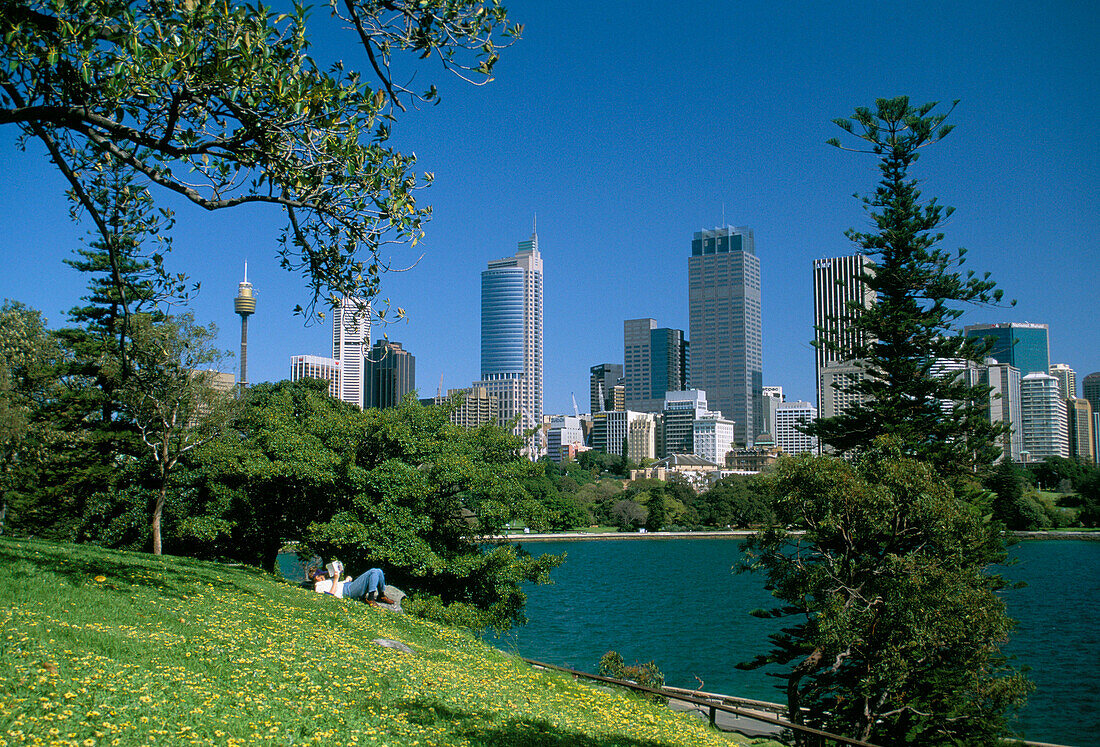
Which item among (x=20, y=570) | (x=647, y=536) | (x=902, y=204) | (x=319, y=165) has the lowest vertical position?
(x=647, y=536)

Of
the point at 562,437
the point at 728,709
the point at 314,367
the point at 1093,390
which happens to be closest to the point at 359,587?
the point at 728,709

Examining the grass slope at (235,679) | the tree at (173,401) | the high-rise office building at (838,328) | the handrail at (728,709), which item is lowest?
the handrail at (728,709)

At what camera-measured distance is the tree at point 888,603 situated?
9062mm

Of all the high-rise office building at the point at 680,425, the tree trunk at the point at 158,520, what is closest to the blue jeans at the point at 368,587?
the tree trunk at the point at 158,520

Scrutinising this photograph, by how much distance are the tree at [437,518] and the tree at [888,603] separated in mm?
5272

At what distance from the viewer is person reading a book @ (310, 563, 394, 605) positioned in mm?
12070

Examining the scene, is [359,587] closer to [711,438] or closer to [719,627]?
[719,627]

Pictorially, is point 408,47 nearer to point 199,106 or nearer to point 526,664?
point 199,106

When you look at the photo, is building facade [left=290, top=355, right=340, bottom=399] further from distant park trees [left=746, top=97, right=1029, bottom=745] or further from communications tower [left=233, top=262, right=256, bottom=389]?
distant park trees [left=746, top=97, right=1029, bottom=745]

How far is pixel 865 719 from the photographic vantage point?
9.57m

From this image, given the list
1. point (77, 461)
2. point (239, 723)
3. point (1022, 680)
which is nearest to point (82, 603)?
point (239, 723)

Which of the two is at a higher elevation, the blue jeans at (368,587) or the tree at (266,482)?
the tree at (266,482)

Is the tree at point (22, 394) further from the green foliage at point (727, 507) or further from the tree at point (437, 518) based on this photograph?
the green foliage at point (727, 507)

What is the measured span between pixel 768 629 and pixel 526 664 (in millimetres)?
19565
